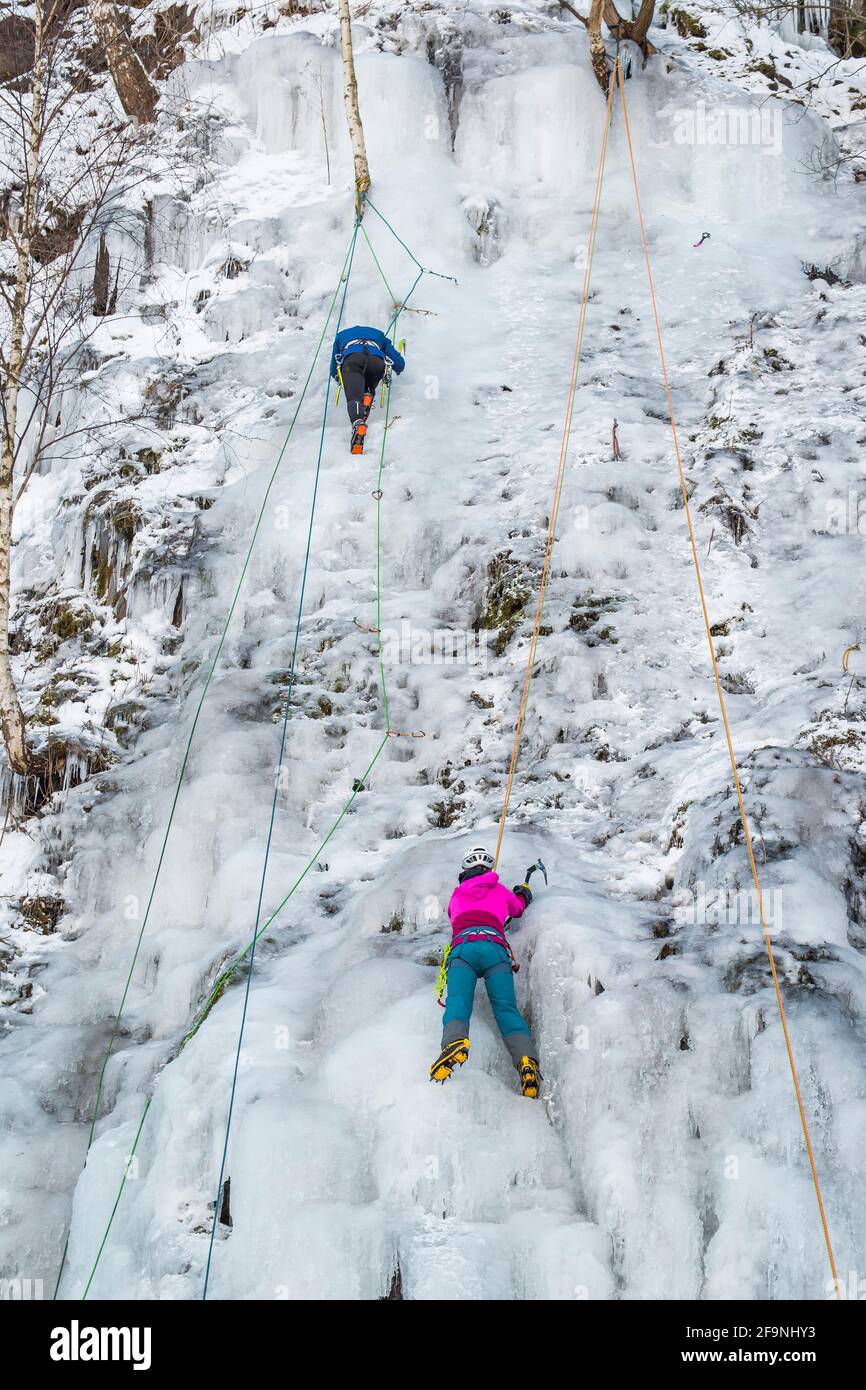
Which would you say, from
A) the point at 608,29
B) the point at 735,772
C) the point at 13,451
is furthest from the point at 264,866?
the point at 608,29

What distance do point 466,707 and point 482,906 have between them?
99.8 inches

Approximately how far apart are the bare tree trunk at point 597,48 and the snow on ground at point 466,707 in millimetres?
221

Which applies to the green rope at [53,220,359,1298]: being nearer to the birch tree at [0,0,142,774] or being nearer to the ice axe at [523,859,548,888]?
the birch tree at [0,0,142,774]

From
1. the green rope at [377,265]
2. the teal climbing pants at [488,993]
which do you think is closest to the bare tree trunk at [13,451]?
the green rope at [377,265]

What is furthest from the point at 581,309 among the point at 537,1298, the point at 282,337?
the point at 537,1298

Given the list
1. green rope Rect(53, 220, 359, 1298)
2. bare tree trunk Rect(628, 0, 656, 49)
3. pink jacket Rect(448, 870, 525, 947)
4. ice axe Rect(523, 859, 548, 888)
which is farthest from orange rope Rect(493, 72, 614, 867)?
green rope Rect(53, 220, 359, 1298)

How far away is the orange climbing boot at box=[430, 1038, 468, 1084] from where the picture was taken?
4.62 meters

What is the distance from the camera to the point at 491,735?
7.30m

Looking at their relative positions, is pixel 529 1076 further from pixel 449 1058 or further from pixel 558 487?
pixel 558 487

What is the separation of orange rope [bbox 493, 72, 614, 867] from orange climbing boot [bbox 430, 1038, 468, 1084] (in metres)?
1.28

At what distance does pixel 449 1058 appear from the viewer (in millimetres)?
4633

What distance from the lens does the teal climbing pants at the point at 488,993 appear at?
4762 mm

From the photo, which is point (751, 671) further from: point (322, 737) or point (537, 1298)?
point (537, 1298)
